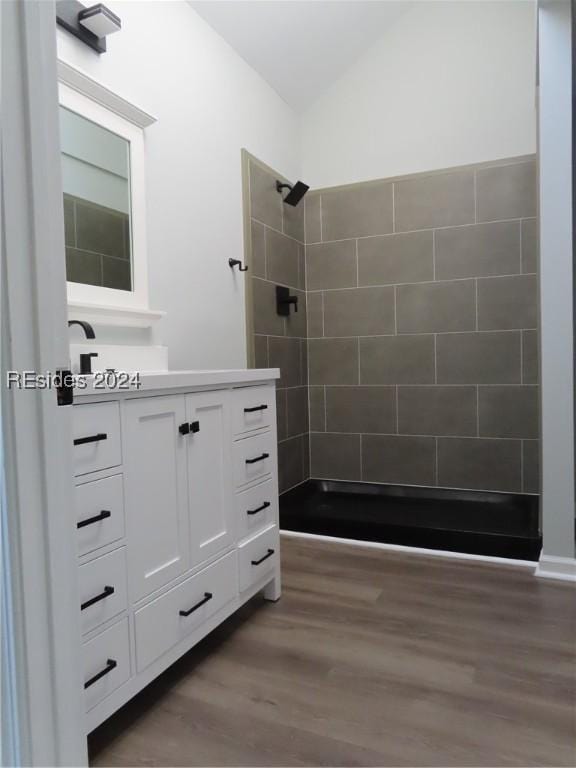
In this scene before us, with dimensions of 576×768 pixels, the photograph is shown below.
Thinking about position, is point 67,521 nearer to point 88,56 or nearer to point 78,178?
point 78,178

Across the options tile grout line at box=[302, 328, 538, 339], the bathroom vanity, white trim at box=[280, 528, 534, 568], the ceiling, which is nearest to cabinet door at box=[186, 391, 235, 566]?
the bathroom vanity

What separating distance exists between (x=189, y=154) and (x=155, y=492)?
175 centimetres

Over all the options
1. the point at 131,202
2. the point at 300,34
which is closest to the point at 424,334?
the point at 300,34

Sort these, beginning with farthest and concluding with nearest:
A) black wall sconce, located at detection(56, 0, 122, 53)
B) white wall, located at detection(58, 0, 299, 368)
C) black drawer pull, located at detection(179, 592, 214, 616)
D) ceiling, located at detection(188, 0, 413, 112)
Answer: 1. ceiling, located at detection(188, 0, 413, 112)
2. white wall, located at detection(58, 0, 299, 368)
3. black wall sconce, located at detection(56, 0, 122, 53)
4. black drawer pull, located at detection(179, 592, 214, 616)

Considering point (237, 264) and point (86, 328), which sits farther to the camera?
point (237, 264)

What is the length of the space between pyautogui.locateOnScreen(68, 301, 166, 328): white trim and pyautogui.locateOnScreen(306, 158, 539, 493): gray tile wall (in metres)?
1.07

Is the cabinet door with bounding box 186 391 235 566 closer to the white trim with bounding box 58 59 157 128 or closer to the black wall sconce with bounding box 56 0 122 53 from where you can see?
the white trim with bounding box 58 59 157 128

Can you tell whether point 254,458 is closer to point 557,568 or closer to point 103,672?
point 103,672

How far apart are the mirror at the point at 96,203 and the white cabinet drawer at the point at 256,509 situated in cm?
94

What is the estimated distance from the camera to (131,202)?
217 centimetres

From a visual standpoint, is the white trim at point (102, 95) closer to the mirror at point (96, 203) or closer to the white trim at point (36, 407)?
the mirror at point (96, 203)

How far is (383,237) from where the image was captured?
3535 mm

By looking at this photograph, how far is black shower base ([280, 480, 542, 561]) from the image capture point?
101 inches

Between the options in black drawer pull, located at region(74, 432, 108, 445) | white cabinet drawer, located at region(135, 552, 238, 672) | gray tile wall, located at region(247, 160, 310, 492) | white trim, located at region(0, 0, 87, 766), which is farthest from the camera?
gray tile wall, located at region(247, 160, 310, 492)
